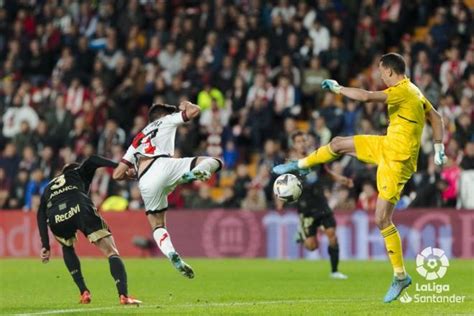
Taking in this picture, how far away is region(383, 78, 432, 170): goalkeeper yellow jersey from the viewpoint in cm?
1401

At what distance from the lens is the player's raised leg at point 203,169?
50.0 feet

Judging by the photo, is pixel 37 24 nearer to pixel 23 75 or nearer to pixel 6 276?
pixel 23 75

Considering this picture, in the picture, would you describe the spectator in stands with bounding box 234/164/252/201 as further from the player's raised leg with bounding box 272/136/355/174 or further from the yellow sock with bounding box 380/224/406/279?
the yellow sock with bounding box 380/224/406/279

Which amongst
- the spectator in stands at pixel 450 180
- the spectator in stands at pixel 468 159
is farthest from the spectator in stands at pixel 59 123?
the spectator in stands at pixel 468 159

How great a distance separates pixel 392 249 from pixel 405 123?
1.46 meters

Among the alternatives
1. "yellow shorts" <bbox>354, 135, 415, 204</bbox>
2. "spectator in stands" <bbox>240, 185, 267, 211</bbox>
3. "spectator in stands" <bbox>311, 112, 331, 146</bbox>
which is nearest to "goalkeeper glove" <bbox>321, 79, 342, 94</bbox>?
"yellow shorts" <bbox>354, 135, 415, 204</bbox>

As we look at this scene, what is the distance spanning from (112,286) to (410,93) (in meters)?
6.30

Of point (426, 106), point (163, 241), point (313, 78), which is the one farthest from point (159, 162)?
point (313, 78)

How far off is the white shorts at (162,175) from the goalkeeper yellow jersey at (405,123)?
280cm

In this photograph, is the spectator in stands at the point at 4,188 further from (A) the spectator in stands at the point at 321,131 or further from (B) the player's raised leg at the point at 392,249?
(B) the player's raised leg at the point at 392,249

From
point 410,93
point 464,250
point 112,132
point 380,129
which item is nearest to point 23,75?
point 112,132

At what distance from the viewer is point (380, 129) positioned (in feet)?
83.6

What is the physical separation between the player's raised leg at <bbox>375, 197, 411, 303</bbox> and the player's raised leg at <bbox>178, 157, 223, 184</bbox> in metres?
2.24

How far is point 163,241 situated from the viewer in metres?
15.5
